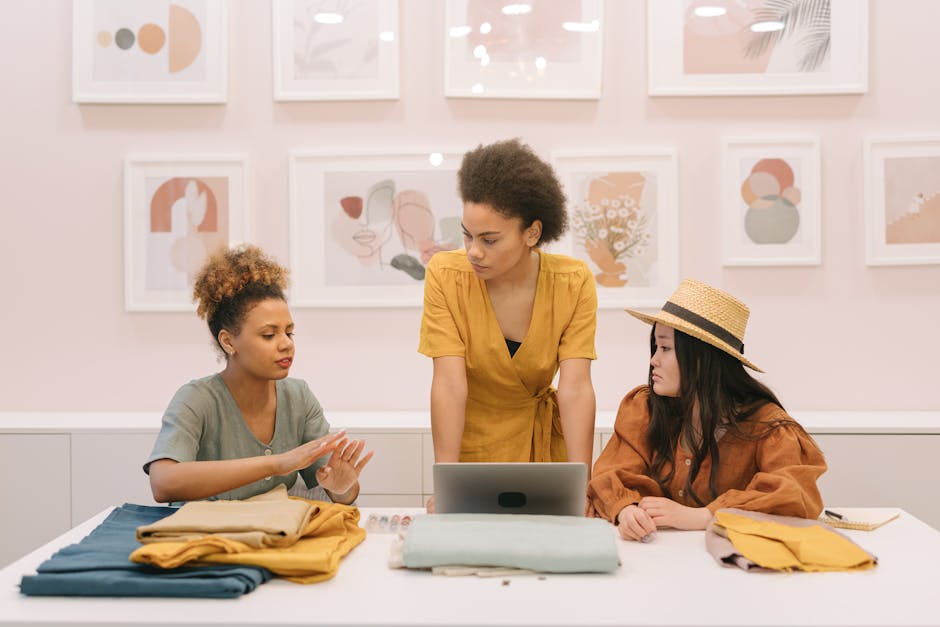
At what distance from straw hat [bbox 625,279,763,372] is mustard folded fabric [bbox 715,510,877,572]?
20.5 inches

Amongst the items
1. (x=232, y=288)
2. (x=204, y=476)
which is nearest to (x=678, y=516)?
(x=204, y=476)

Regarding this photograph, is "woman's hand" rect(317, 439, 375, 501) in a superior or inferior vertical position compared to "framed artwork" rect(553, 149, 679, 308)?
inferior

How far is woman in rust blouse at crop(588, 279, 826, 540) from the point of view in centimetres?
233

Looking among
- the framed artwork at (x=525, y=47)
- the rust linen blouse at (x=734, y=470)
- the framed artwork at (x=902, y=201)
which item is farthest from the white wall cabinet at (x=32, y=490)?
the framed artwork at (x=902, y=201)

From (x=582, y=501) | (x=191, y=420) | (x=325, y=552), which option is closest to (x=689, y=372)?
(x=582, y=501)

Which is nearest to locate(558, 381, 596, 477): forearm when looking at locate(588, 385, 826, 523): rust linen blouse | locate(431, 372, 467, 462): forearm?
locate(588, 385, 826, 523): rust linen blouse

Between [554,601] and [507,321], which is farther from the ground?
[507,321]

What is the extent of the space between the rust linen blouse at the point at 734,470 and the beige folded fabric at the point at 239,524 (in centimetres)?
77

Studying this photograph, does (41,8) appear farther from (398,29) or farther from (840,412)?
(840,412)

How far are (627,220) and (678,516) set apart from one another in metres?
1.92

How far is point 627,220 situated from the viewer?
3898 millimetres

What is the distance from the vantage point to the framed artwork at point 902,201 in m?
3.85

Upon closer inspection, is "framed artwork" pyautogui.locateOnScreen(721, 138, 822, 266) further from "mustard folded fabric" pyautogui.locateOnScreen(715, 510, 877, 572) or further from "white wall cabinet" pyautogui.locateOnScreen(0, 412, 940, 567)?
"mustard folded fabric" pyautogui.locateOnScreen(715, 510, 877, 572)

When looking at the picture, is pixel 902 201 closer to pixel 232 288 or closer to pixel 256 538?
pixel 232 288
